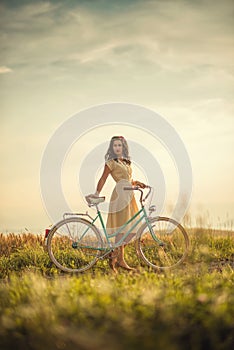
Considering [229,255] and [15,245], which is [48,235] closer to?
[15,245]

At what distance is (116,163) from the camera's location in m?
5.93

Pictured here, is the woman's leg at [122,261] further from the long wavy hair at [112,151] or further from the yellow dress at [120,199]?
the long wavy hair at [112,151]

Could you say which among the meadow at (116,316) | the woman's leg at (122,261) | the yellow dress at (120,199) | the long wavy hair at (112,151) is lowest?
the woman's leg at (122,261)

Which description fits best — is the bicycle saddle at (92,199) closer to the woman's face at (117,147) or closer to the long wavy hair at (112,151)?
the long wavy hair at (112,151)

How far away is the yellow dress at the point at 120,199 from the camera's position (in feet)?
19.5

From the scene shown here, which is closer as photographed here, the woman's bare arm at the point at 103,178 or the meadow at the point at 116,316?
the meadow at the point at 116,316

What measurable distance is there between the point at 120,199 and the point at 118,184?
19 cm

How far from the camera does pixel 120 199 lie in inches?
235

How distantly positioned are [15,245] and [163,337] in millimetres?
5470

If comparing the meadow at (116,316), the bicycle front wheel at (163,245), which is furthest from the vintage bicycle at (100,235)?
the meadow at (116,316)

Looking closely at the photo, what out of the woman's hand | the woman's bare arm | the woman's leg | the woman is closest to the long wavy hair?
the woman

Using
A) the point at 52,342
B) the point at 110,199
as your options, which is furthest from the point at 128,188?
the point at 52,342

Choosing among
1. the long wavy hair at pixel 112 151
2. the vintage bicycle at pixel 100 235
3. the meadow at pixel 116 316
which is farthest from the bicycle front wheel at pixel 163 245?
the meadow at pixel 116 316

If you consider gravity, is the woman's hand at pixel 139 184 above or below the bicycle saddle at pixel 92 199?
above
